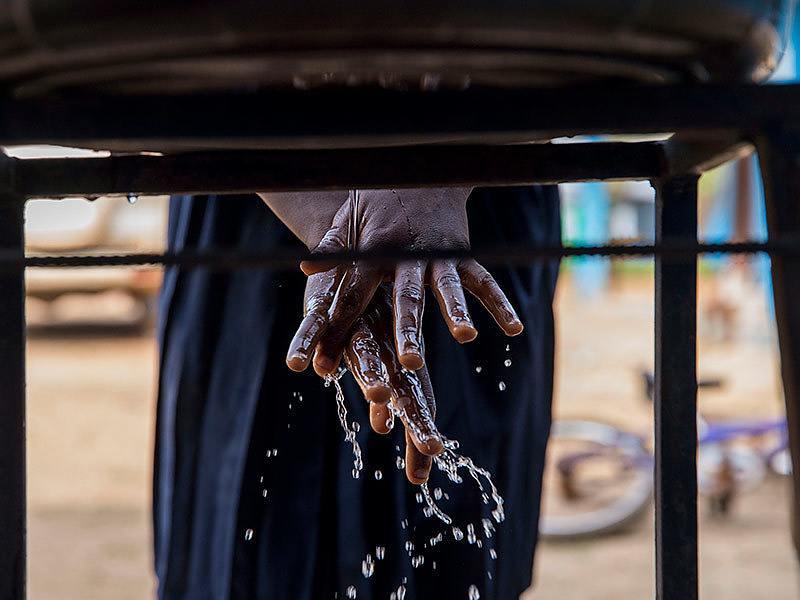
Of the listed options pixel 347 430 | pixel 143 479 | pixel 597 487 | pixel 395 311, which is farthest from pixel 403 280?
pixel 143 479

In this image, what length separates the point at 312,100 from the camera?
39 cm

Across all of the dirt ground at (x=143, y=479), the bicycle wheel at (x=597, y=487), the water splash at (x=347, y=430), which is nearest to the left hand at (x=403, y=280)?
the water splash at (x=347, y=430)

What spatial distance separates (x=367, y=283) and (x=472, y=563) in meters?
0.40

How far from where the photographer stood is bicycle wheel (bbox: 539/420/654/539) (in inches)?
119

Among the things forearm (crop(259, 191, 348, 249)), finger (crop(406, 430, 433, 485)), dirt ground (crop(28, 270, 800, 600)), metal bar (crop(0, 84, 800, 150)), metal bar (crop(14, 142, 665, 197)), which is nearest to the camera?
metal bar (crop(0, 84, 800, 150))

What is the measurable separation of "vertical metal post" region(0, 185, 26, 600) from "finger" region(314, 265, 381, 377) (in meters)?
0.17

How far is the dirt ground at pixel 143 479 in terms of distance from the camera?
2.62m

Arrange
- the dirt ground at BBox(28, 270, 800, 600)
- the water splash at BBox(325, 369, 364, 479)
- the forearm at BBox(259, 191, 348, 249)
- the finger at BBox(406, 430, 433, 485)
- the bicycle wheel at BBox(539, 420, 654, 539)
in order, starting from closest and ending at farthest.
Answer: the finger at BBox(406, 430, 433, 485), the forearm at BBox(259, 191, 348, 249), the water splash at BBox(325, 369, 364, 479), the dirt ground at BBox(28, 270, 800, 600), the bicycle wheel at BBox(539, 420, 654, 539)

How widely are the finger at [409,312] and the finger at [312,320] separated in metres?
0.04

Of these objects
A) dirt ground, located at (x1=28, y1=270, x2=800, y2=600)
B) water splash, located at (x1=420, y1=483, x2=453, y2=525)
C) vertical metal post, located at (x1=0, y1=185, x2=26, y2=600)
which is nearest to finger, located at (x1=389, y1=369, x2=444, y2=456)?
vertical metal post, located at (x1=0, y1=185, x2=26, y2=600)

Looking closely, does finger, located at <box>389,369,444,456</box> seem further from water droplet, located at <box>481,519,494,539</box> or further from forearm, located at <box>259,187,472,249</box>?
water droplet, located at <box>481,519,494,539</box>

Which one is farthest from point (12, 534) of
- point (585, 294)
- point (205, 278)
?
point (585, 294)

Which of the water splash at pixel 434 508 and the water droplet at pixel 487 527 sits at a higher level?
the water splash at pixel 434 508

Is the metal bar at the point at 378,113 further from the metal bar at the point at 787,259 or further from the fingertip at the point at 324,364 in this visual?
the fingertip at the point at 324,364
